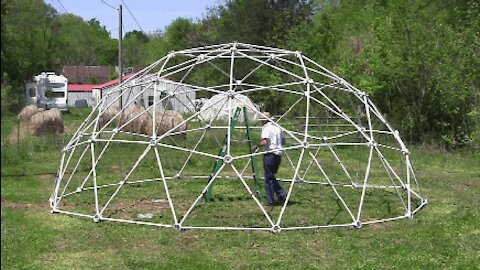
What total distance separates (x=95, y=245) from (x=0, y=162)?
21.9ft

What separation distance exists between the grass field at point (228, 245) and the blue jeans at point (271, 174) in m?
0.51

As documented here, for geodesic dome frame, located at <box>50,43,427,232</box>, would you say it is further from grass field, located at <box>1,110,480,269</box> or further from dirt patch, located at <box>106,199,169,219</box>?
grass field, located at <box>1,110,480,269</box>

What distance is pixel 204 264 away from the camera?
707 cm

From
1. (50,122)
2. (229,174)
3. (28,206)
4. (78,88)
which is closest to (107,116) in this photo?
(50,122)

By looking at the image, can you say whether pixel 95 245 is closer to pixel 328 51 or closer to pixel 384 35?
pixel 384 35

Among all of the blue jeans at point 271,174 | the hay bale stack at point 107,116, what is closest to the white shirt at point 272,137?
the blue jeans at point 271,174

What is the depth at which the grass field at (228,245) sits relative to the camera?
23.2ft

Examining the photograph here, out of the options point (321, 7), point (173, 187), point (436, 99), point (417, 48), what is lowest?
point (173, 187)

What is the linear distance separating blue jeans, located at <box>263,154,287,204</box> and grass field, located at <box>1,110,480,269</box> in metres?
0.51

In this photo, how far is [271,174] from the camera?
33.8 feet

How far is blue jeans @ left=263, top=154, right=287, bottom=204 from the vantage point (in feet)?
33.4

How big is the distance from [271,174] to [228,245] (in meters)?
2.51

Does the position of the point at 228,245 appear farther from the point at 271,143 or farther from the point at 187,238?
the point at 271,143

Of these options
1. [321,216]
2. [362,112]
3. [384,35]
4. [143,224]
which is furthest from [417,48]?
[143,224]
